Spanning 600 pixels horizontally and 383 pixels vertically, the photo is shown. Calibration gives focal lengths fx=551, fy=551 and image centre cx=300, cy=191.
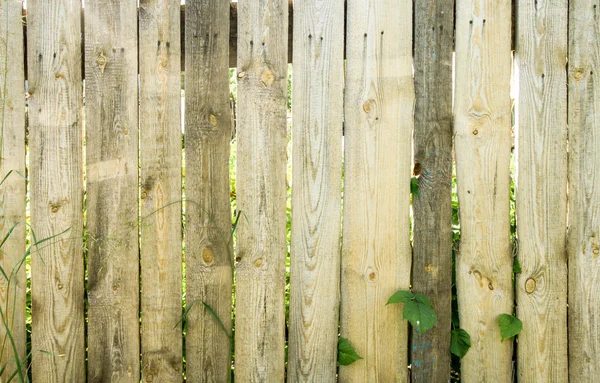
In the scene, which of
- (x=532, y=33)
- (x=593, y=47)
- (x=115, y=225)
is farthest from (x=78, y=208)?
(x=593, y=47)

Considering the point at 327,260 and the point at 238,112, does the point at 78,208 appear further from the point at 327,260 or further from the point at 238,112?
the point at 327,260

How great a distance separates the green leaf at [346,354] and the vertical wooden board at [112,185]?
→ 0.91 meters

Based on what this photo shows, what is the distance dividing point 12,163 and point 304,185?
1.30 metres

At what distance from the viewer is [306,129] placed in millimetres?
2385

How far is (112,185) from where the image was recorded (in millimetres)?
2408

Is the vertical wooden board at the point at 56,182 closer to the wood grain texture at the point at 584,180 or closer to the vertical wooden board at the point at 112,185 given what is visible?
the vertical wooden board at the point at 112,185

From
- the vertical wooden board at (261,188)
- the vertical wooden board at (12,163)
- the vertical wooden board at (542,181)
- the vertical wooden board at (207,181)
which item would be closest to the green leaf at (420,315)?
the vertical wooden board at (542,181)

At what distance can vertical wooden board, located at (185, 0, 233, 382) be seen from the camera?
237 centimetres

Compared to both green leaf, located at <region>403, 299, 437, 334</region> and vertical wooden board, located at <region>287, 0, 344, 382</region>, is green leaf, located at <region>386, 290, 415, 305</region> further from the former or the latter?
vertical wooden board, located at <region>287, 0, 344, 382</region>

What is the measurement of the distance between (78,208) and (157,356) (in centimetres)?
74

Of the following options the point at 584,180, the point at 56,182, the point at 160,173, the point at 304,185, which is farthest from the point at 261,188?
the point at 584,180

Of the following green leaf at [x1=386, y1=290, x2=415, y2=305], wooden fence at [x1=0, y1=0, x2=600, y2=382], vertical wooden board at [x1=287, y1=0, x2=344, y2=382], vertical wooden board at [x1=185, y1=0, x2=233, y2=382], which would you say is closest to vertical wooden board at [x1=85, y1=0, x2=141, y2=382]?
wooden fence at [x1=0, y1=0, x2=600, y2=382]

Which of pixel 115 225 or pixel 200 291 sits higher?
pixel 115 225

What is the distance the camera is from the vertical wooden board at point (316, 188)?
7.77 feet
